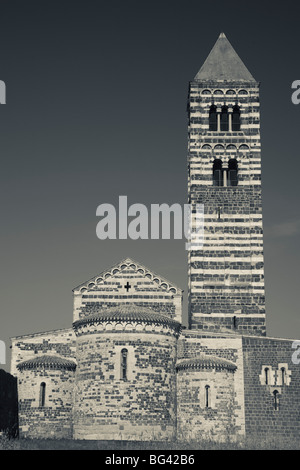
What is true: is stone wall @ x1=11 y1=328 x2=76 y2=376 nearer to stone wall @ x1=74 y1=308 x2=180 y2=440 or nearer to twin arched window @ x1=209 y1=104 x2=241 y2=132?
stone wall @ x1=74 y1=308 x2=180 y2=440

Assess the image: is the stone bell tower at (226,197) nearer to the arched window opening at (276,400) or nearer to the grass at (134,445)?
the arched window opening at (276,400)

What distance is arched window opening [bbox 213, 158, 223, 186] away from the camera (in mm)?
41719

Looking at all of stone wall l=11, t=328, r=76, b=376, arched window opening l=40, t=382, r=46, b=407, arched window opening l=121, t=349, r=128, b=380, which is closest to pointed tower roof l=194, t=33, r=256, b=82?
stone wall l=11, t=328, r=76, b=376

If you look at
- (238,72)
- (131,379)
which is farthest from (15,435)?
(238,72)

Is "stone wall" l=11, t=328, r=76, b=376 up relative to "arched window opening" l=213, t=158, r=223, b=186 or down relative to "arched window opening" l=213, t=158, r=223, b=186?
down

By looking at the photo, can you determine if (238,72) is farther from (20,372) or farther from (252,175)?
(20,372)

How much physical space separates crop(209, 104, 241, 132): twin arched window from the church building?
2.5 inches

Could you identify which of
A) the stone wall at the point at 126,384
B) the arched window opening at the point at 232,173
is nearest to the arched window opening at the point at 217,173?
the arched window opening at the point at 232,173

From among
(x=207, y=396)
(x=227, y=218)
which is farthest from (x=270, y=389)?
(x=227, y=218)

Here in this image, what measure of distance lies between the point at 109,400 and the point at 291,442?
9.07m

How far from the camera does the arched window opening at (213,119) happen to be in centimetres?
4219

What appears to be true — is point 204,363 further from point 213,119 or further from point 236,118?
point 236,118

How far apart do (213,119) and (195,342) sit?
1356cm
